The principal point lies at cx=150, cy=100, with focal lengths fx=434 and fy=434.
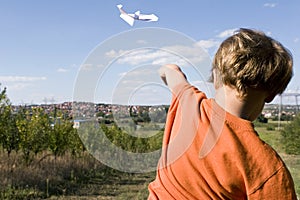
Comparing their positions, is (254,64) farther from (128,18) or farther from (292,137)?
(292,137)

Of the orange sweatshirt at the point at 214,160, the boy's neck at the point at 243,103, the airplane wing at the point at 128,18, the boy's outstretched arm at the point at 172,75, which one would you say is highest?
the airplane wing at the point at 128,18

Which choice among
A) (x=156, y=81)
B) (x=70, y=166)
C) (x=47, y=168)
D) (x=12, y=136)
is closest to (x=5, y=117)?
(x=12, y=136)

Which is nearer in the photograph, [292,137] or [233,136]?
[233,136]

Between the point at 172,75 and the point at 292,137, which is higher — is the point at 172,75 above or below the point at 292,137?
above

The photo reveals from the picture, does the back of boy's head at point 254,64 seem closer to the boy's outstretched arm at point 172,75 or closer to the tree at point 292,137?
the boy's outstretched arm at point 172,75

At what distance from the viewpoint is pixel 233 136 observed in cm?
125

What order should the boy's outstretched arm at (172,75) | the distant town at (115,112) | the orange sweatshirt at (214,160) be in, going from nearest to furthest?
the orange sweatshirt at (214,160), the boy's outstretched arm at (172,75), the distant town at (115,112)

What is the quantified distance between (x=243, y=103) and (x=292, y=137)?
78.5 ft

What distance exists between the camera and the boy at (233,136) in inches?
48.4

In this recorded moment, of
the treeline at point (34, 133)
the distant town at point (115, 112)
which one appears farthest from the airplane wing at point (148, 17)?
the treeline at point (34, 133)

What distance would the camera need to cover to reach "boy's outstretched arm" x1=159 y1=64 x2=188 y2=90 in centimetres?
151

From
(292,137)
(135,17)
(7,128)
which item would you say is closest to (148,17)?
(135,17)

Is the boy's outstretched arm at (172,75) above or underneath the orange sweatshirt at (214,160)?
above

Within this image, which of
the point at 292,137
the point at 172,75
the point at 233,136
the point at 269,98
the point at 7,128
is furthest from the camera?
the point at 292,137
